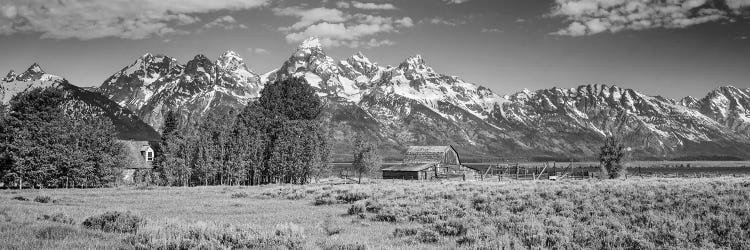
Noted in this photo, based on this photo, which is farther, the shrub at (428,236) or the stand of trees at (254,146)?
the stand of trees at (254,146)

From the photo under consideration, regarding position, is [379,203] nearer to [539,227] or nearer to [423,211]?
[423,211]

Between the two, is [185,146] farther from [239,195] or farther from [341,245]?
[341,245]

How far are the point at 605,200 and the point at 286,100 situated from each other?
53160 millimetres

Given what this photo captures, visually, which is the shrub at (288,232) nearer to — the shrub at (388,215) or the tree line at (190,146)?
the shrub at (388,215)

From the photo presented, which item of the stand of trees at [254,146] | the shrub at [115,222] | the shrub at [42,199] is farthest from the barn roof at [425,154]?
the shrub at [115,222]

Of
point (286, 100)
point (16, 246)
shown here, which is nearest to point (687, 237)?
point (16, 246)

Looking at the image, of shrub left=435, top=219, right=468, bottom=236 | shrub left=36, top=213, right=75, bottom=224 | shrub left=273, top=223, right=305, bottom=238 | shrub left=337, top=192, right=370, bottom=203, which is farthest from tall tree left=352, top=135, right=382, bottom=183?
shrub left=273, top=223, right=305, bottom=238

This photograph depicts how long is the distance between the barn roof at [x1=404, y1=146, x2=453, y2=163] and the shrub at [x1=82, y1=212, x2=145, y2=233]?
85598 mm

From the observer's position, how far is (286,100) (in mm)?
73000

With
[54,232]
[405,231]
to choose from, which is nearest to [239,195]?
[405,231]

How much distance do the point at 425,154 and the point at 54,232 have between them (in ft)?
299

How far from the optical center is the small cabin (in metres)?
71.9

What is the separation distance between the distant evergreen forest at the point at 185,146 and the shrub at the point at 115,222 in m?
37.5

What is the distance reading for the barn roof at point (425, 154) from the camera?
10238cm
